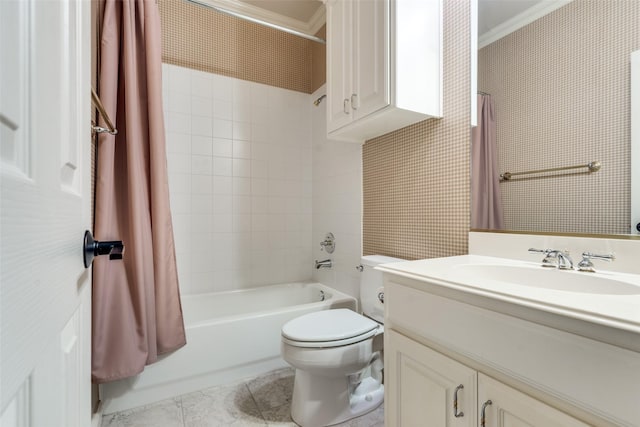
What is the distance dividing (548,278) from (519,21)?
959 millimetres

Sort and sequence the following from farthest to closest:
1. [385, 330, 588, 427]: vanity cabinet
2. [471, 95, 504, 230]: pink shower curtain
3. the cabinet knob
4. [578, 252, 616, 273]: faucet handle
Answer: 1. the cabinet knob
2. [471, 95, 504, 230]: pink shower curtain
3. [578, 252, 616, 273]: faucet handle
4. [385, 330, 588, 427]: vanity cabinet

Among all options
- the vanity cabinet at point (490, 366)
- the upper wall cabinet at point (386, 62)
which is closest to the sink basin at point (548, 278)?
the vanity cabinet at point (490, 366)

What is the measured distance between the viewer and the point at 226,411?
139 centimetres

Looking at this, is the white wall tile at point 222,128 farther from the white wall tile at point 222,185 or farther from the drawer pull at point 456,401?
the drawer pull at point 456,401

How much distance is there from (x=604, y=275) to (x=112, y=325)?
5.97 ft

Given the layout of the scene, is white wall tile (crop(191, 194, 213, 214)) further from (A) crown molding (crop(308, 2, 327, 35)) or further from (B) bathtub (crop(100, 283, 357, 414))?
(A) crown molding (crop(308, 2, 327, 35))

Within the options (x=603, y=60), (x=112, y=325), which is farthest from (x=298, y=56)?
(x=112, y=325)

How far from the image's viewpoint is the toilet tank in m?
1.49

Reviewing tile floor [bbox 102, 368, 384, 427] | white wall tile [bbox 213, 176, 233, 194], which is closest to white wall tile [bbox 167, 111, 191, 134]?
white wall tile [bbox 213, 176, 233, 194]

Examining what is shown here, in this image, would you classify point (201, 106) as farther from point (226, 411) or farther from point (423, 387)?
point (423, 387)

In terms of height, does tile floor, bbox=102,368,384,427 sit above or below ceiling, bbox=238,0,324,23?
below

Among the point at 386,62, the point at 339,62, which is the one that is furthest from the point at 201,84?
the point at 386,62

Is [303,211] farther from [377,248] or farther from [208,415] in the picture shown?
[208,415]
